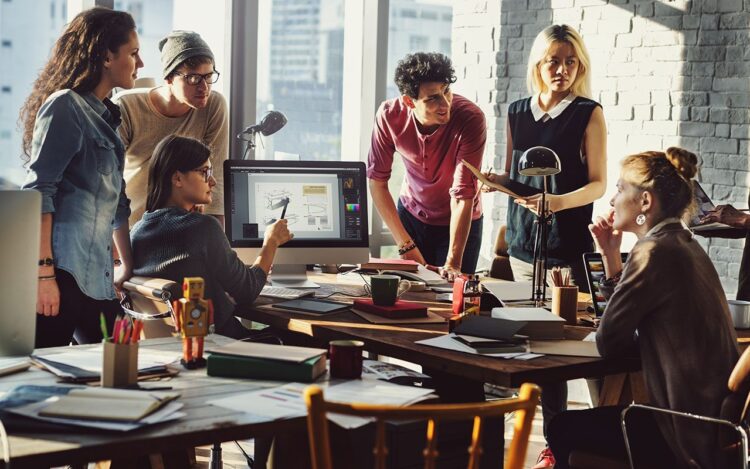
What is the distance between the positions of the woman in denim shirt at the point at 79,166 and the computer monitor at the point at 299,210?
579mm

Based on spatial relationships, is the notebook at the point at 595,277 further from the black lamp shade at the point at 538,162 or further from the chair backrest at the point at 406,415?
the chair backrest at the point at 406,415

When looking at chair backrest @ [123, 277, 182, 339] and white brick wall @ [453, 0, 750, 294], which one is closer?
chair backrest @ [123, 277, 182, 339]

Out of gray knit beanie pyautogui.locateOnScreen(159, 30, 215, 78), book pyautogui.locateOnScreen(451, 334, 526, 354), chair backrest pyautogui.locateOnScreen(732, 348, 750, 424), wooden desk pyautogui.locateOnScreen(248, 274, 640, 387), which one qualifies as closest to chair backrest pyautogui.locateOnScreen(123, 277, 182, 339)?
wooden desk pyautogui.locateOnScreen(248, 274, 640, 387)

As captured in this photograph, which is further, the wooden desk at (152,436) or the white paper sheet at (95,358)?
the white paper sheet at (95,358)

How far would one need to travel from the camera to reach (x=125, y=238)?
9.79ft

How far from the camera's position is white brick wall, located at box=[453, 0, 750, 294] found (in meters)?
4.51

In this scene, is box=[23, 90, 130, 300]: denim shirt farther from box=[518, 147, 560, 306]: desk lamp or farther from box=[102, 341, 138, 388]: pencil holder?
box=[518, 147, 560, 306]: desk lamp

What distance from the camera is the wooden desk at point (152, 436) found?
143cm

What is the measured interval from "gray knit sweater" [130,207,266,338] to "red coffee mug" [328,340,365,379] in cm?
98

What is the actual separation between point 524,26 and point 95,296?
129 inches

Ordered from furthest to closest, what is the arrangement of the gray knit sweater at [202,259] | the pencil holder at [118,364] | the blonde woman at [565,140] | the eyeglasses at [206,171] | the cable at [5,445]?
the blonde woman at [565,140]
the eyeglasses at [206,171]
the gray knit sweater at [202,259]
the pencil holder at [118,364]
the cable at [5,445]

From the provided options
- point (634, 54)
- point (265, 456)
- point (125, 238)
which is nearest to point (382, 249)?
point (634, 54)

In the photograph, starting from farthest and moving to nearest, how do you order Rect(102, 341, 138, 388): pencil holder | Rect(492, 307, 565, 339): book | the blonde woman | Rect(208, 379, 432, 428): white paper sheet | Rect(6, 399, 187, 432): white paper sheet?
the blonde woman
Rect(492, 307, 565, 339): book
Rect(102, 341, 138, 388): pencil holder
Rect(208, 379, 432, 428): white paper sheet
Rect(6, 399, 187, 432): white paper sheet

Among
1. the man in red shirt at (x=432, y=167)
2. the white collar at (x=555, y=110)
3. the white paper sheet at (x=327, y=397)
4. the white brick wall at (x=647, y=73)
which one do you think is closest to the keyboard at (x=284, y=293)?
the man in red shirt at (x=432, y=167)
